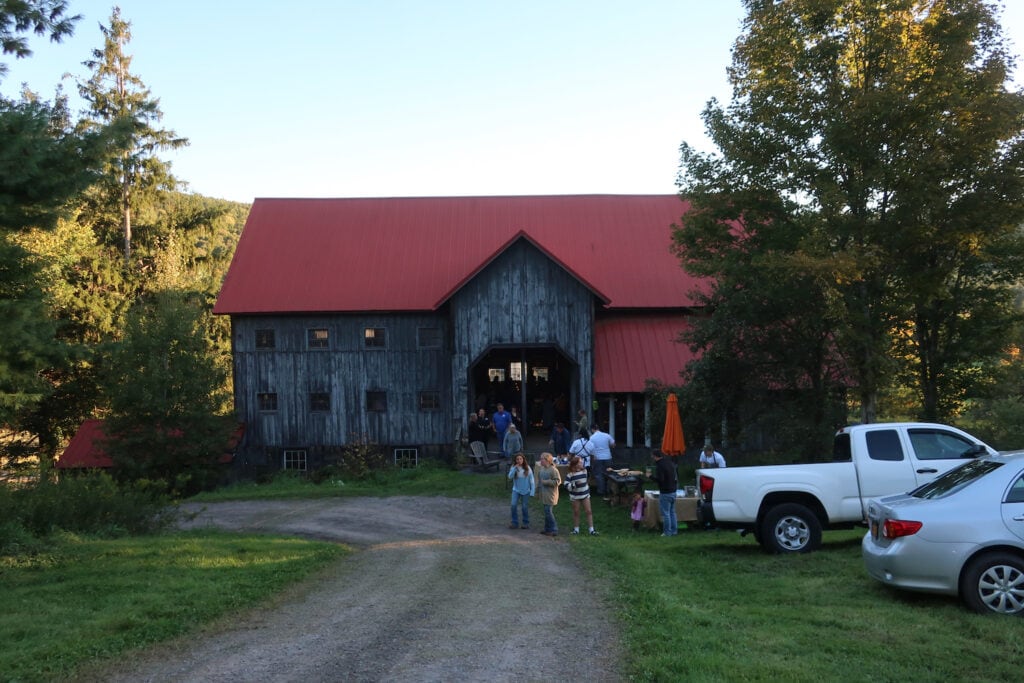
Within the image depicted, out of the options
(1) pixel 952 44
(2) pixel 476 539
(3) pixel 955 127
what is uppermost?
(1) pixel 952 44

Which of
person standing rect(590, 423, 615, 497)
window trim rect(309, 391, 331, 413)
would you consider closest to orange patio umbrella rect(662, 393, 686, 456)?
person standing rect(590, 423, 615, 497)

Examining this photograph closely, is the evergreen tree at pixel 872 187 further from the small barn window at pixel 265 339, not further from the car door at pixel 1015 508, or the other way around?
the small barn window at pixel 265 339

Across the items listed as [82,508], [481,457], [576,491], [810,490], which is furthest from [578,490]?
[481,457]

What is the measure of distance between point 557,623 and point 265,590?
4192 mm

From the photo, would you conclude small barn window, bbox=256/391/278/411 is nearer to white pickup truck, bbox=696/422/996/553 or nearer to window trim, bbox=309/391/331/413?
window trim, bbox=309/391/331/413

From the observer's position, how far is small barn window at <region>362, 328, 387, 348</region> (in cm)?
3008

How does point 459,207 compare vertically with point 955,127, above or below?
above

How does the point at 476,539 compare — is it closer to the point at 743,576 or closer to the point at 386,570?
the point at 386,570

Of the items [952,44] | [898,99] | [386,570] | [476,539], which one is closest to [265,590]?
[386,570]

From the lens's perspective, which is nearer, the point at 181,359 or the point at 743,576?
the point at 743,576

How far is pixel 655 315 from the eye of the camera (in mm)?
30797

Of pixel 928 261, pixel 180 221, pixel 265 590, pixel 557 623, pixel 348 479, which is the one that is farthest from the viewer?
pixel 180 221

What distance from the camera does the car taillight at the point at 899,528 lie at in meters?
8.94

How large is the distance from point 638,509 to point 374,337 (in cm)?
1541
